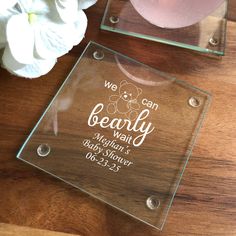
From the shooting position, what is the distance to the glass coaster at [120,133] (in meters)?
0.37

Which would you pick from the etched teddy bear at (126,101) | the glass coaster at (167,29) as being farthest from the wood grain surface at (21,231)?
the glass coaster at (167,29)

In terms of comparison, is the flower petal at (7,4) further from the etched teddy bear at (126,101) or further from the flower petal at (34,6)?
the etched teddy bear at (126,101)

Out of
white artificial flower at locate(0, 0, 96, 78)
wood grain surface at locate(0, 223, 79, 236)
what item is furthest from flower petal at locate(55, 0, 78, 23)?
wood grain surface at locate(0, 223, 79, 236)

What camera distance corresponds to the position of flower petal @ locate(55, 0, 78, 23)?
13.6 inches

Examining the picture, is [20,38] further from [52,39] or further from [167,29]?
[167,29]

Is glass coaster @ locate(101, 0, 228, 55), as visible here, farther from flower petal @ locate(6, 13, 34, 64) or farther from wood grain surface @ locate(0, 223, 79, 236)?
wood grain surface @ locate(0, 223, 79, 236)

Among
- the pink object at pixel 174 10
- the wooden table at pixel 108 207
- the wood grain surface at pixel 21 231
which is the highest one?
the pink object at pixel 174 10

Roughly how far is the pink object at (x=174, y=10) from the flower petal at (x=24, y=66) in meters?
0.13

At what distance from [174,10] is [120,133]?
15 centimetres

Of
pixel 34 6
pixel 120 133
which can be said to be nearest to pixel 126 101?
pixel 120 133

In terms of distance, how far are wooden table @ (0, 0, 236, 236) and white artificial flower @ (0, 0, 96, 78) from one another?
0.05 metres

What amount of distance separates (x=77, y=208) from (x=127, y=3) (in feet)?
0.92

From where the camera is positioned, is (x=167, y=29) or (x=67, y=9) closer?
(x=67, y=9)

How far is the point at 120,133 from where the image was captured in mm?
399
